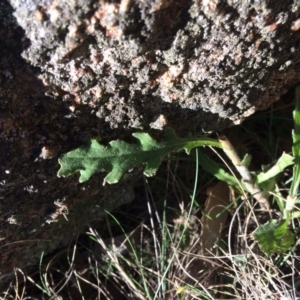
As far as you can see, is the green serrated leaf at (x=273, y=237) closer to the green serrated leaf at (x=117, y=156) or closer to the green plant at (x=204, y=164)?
the green plant at (x=204, y=164)

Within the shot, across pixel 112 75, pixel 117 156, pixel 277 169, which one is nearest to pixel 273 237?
pixel 277 169

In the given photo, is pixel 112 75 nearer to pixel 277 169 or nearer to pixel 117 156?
pixel 117 156

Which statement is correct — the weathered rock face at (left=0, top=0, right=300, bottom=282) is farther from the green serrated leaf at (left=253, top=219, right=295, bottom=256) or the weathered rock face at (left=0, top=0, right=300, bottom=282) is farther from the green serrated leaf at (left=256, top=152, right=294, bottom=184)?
the green serrated leaf at (left=253, top=219, right=295, bottom=256)

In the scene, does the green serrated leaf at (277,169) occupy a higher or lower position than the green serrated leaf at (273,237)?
higher

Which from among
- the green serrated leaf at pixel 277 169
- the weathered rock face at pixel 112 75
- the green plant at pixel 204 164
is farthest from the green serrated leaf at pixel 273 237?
the weathered rock face at pixel 112 75

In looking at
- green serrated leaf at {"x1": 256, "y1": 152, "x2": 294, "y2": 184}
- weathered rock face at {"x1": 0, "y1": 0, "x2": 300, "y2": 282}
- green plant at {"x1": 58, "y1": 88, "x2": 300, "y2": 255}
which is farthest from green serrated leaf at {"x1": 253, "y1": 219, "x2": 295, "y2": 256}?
weathered rock face at {"x1": 0, "y1": 0, "x2": 300, "y2": 282}
